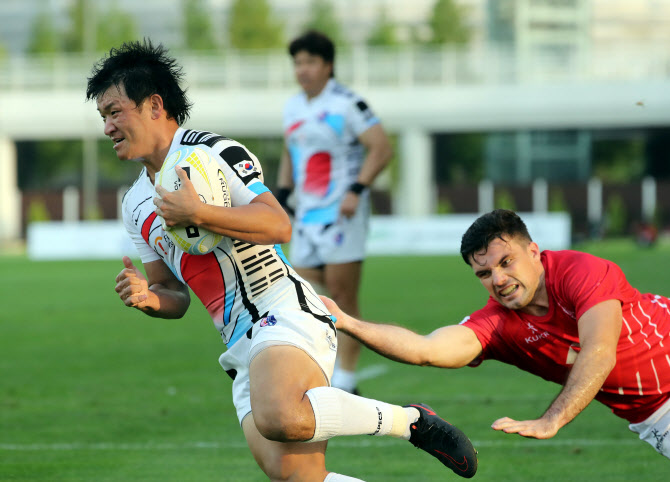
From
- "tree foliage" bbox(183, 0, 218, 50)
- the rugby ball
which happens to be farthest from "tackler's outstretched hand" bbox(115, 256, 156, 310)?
"tree foliage" bbox(183, 0, 218, 50)

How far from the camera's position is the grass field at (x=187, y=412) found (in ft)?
18.9

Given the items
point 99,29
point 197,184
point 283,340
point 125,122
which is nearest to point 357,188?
point 125,122

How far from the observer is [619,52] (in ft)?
144

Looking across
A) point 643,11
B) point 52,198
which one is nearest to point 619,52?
point 643,11

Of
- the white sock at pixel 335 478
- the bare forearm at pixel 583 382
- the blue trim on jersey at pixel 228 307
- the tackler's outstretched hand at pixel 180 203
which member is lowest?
the white sock at pixel 335 478

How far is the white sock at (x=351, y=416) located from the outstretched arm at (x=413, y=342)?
0.30m

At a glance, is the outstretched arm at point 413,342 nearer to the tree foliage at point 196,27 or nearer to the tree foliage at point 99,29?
the tree foliage at point 99,29

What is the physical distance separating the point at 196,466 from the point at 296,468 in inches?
64.9

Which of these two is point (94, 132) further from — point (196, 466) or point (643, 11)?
point (196, 466)

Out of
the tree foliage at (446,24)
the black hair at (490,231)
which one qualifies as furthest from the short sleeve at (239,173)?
the tree foliage at (446,24)

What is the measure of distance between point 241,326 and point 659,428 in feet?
6.62

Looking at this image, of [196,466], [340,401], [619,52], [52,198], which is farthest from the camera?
[52,198]

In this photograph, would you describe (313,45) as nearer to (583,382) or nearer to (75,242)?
(583,382)

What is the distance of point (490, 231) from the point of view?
15.1 feet
